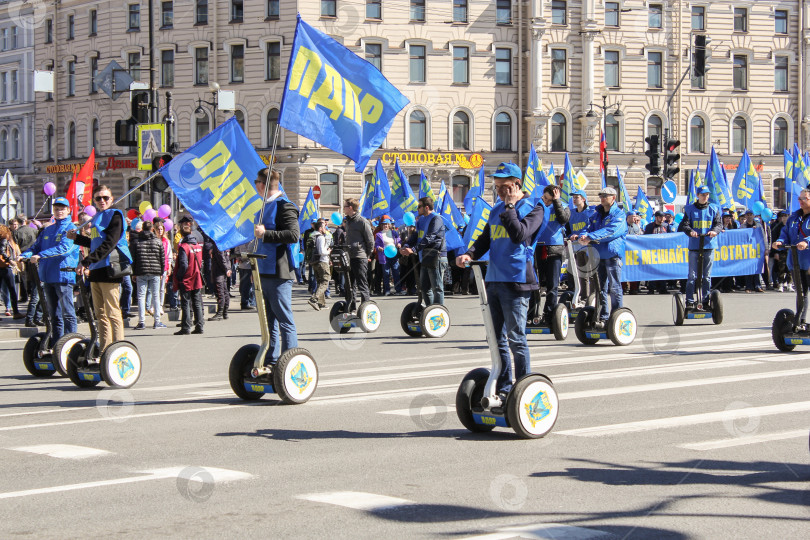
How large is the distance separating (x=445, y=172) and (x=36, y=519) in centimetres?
4840

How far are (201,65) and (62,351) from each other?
44.8 m

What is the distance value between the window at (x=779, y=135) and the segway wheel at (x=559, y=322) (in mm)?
46912

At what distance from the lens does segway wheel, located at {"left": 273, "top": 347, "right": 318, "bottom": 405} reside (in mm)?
9023

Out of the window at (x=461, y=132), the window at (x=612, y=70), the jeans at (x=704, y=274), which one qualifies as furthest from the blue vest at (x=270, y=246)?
the window at (x=612, y=70)

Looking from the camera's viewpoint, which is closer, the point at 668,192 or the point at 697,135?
the point at 668,192

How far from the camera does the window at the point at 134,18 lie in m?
55.9

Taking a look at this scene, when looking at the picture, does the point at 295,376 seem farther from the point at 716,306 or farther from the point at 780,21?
the point at 780,21

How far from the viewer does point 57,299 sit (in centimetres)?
1173

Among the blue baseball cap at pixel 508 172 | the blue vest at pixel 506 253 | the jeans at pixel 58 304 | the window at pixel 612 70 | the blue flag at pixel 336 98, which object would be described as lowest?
the jeans at pixel 58 304

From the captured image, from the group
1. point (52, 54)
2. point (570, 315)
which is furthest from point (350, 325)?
point (52, 54)

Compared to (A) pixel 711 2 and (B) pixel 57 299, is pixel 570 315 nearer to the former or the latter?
(B) pixel 57 299

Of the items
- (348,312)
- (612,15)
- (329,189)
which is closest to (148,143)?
(348,312)

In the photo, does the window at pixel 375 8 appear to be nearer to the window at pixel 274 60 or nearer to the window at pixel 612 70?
the window at pixel 274 60

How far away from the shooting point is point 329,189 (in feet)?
170
